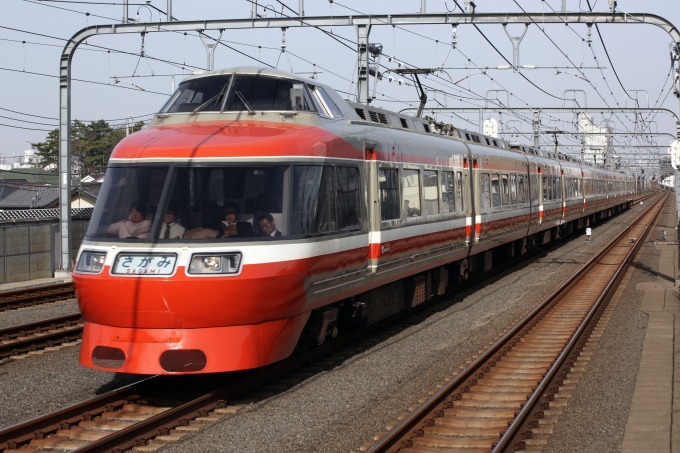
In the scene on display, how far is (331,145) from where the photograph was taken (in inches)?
366

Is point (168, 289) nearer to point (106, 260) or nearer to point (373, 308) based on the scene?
point (106, 260)

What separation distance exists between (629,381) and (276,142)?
4644 millimetres

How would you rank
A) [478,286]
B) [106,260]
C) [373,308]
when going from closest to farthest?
[106,260]
[373,308]
[478,286]

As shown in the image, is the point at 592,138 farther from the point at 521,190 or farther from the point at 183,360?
the point at 183,360

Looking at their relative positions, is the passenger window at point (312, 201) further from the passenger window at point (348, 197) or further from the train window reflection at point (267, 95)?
the train window reflection at point (267, 95)

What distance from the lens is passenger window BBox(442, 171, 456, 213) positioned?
14.2 meters

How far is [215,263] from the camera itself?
7.83 meters

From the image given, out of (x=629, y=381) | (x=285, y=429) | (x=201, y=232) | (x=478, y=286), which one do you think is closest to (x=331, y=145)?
(x=201, y=232)

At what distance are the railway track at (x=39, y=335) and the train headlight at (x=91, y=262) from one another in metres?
3.31

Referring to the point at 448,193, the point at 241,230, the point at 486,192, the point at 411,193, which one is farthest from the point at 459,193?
the point at 241,230

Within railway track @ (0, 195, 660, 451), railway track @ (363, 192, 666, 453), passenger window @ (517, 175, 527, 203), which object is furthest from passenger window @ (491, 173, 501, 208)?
railway track @ (0, 195, 660, 451)

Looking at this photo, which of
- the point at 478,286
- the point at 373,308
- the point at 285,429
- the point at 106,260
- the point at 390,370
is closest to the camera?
the point at 285,429

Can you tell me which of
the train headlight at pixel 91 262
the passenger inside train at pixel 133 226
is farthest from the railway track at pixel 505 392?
the train headlight at pixel 91 262

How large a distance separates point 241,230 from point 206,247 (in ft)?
1.37
